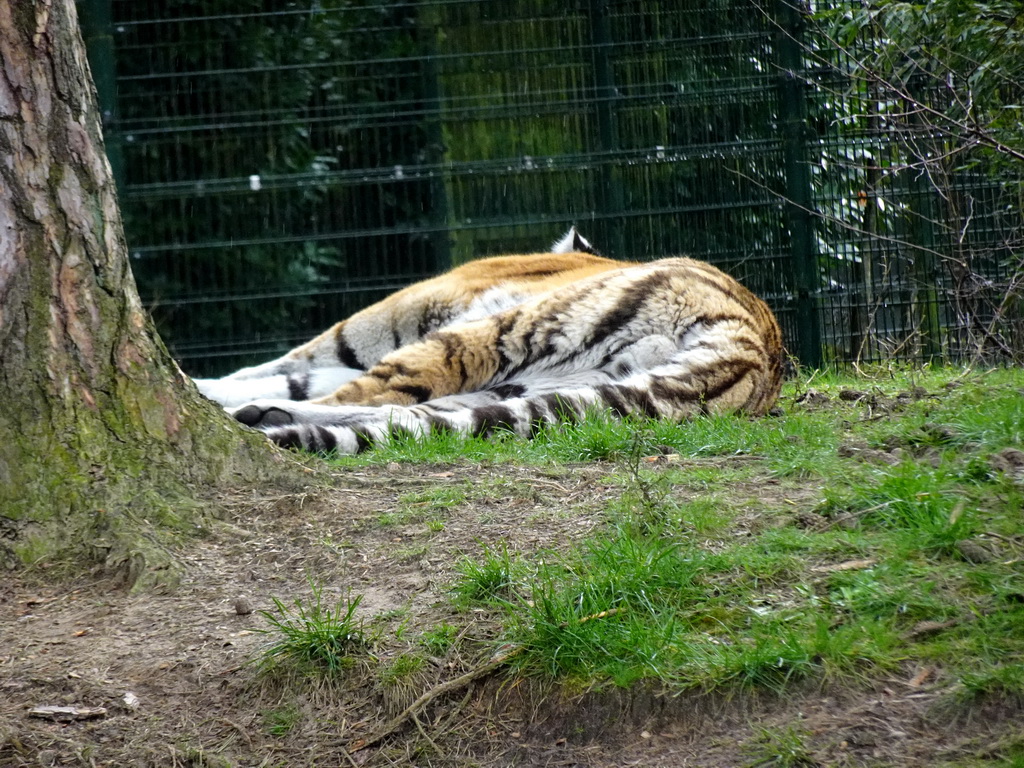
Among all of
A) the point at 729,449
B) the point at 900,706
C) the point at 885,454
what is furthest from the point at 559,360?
the point at 900,706

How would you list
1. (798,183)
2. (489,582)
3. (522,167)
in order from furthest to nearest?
(522,167) < (798,183) < (489,582)

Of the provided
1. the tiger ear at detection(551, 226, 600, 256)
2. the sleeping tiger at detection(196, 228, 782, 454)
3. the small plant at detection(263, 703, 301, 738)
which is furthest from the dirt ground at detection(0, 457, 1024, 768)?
the tiger ear at detection(551, 226, 600, 256)

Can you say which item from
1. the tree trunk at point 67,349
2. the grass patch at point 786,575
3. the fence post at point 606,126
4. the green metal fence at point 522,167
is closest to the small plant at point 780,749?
the grass patch at point 786,575

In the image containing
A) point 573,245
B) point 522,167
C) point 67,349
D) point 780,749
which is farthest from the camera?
point 522,167

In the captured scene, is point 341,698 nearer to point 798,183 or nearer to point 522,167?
point 522,167

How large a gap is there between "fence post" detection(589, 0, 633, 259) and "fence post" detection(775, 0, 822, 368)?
121cm

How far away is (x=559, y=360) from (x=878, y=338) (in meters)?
3.28

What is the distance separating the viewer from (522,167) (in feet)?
27.1

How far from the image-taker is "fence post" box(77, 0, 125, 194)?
8289 mm

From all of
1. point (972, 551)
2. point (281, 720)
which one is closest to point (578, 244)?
point (972, 551)

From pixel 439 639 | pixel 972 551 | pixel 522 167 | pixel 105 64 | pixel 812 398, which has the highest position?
pixel 105 64

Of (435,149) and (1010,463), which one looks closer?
(1010,463)

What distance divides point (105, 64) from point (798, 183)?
513 cm

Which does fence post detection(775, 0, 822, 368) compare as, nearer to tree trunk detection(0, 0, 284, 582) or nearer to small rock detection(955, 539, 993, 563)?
small rock detection(955, 539, 993, 563)
